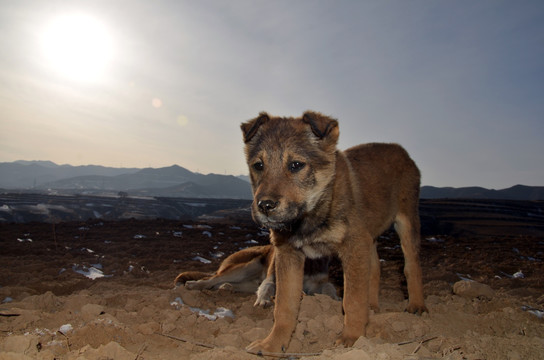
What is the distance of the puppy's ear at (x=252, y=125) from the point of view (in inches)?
157

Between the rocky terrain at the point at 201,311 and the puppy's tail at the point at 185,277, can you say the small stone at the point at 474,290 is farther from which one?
the puppy's tail at the point at 185,277

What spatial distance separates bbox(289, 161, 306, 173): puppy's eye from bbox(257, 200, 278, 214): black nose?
611 mm

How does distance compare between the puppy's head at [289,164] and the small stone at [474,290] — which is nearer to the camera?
the puppy's head at [289,164]

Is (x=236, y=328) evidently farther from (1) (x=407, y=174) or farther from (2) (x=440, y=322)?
(1) (x=407, y=174)

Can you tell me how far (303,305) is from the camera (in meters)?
4.38

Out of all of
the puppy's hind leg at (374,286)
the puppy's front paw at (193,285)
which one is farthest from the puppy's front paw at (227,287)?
the puppy's hind leg at (374,286)

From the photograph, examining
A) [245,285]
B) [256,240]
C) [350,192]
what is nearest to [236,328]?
[350,192]

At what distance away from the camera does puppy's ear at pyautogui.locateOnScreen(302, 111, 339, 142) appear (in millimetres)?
3666

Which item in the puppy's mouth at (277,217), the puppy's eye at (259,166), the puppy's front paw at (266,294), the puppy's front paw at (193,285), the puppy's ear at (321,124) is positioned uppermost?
the puppy's ear at (321,124)

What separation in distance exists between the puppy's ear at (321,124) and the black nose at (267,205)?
1.16m

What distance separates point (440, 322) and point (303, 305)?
167 cm

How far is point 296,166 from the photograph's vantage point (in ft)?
11.3

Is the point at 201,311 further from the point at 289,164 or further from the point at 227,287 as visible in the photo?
the point at 289,164

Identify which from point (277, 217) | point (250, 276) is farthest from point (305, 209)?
point (250, 276)
